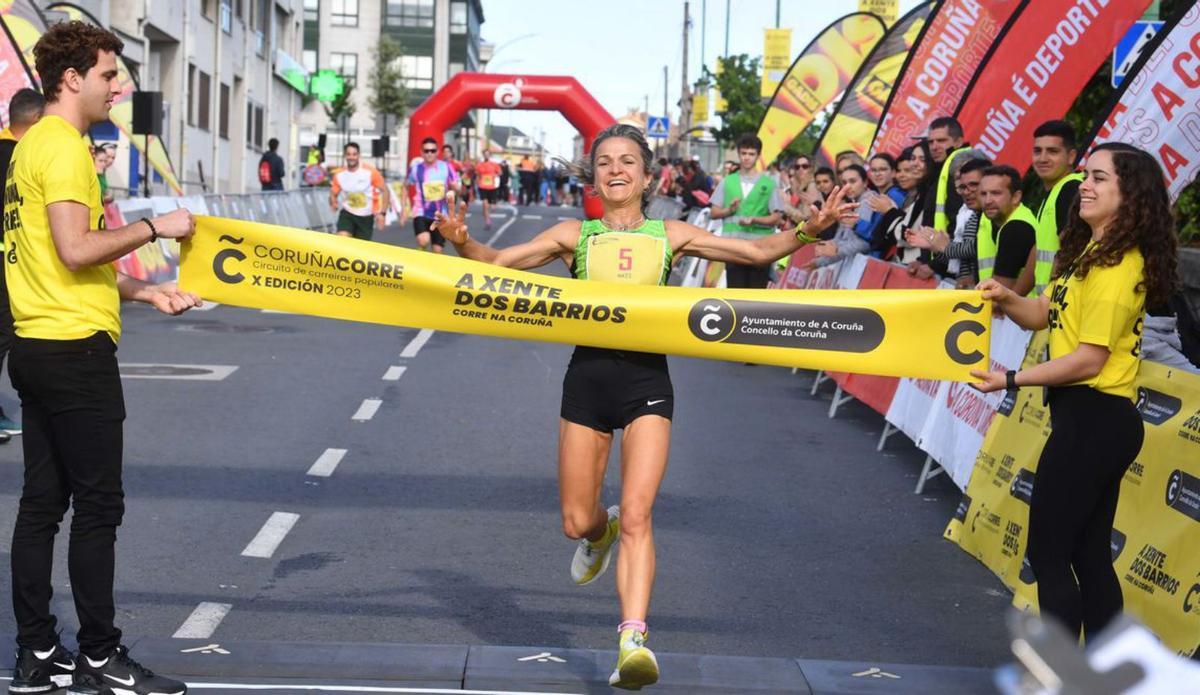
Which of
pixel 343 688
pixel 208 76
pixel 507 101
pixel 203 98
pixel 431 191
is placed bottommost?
pixel 343 688

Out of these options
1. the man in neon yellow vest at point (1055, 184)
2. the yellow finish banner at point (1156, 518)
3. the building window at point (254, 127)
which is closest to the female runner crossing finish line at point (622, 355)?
the yellow finish banner at point (1156, 518)

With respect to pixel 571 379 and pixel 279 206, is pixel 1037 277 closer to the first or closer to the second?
pixel 571 379

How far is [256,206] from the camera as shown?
29.0 metres

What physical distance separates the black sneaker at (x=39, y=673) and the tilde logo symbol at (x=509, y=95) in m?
39.4

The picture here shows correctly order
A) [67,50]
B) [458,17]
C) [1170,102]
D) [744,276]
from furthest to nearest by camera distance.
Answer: [458,17], [744,276], [1170,102], [67,50]

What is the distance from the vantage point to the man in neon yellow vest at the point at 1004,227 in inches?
330

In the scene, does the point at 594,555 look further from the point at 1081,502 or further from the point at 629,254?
the point at 1081,502

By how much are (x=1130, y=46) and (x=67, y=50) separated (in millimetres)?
10521

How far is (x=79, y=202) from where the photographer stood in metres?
5.21

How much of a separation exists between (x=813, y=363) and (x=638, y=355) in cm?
71

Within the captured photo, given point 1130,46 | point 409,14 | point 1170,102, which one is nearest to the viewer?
point 1170,102

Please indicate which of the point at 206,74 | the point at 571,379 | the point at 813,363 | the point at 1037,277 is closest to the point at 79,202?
the point at 571,379

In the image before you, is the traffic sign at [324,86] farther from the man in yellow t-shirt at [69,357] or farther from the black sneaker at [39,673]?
the black sneaker at [39,673]

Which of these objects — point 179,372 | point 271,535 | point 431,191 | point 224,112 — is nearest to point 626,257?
point 271,535
